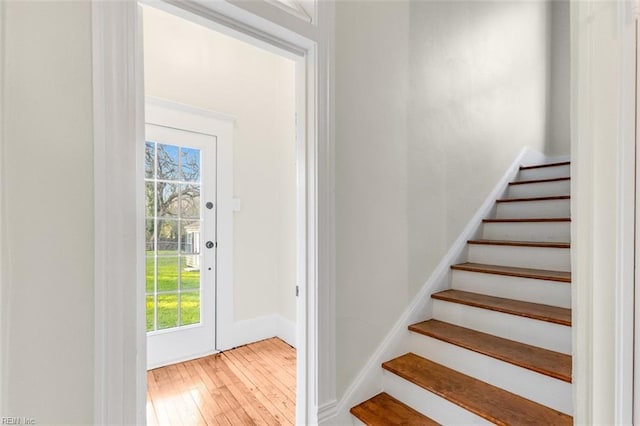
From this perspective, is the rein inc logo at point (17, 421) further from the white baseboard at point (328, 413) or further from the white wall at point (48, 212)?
the white baseboard at point (328, 413)

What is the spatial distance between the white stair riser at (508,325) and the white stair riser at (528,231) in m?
0.89

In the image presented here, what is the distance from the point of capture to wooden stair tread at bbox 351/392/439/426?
1486 mm

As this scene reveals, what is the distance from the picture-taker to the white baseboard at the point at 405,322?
1605 mm

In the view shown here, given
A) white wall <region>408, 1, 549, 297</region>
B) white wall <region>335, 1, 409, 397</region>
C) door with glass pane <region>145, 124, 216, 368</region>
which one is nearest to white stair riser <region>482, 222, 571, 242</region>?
white wall <region>408, 1, 549, 297</region>

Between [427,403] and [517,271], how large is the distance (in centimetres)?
109

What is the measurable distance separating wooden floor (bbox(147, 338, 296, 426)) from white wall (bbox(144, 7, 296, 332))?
0.47 m

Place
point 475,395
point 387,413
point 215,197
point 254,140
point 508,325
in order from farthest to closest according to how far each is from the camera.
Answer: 1. point 254,140
2. point 215,197
3. point 508,325
4. point 387,413
5. point 475,395

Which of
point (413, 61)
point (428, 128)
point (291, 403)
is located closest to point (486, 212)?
point (428, 128)

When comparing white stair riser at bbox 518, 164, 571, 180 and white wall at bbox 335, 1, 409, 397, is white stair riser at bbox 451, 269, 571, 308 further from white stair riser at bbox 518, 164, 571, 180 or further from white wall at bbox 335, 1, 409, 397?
white stair riser at bbox 518, 164, 571, 180

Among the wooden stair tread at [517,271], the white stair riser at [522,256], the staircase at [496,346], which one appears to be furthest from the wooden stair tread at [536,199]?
the wooden stair tread at [517,271]

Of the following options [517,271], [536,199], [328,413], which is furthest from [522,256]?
[328,413]

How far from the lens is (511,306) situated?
69.2 inches

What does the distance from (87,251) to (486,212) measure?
2797 mm

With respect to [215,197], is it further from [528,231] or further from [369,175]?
[528,231]
